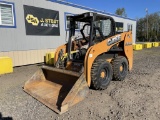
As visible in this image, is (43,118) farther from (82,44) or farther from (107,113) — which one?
(82,44)

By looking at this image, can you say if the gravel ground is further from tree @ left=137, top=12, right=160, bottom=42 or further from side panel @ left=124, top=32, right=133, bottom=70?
tree @ left=137, top=12, right=160, bottom=42

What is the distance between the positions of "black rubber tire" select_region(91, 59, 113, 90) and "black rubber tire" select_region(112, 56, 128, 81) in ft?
1.32

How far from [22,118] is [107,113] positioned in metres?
1.86

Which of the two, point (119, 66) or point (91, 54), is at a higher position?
point (91, 54)

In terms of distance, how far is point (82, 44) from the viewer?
18.7 feet

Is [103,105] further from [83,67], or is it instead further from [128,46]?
[128,46]

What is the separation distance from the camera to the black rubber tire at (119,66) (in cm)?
532

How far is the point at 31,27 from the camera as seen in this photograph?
29.3ft

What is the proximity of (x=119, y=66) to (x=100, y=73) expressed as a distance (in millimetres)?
1085

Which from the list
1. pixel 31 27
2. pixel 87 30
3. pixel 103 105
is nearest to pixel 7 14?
pixel 31 27

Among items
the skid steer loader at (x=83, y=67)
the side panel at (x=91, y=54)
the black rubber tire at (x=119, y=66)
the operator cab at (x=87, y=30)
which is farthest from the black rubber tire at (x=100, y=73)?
the operator cab at (x=87, y=30)

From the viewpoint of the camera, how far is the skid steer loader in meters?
A: 3.96

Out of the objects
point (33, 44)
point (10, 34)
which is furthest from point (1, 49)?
point (33, 44)

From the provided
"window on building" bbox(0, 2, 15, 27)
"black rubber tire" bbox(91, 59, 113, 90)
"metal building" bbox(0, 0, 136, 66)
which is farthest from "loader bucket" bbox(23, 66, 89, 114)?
"window on building" bbox(0, 2, 15, 27)
